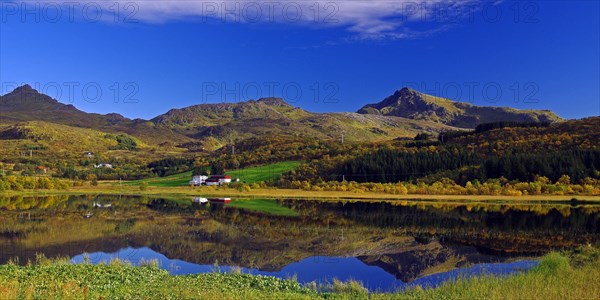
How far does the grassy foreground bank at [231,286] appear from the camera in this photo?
17.9 meters

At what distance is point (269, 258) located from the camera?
3522 cm

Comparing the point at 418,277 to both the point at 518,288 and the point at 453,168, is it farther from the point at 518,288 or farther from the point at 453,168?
the point at 453,168

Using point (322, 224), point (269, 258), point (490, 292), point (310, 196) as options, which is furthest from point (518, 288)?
point (310, 196)

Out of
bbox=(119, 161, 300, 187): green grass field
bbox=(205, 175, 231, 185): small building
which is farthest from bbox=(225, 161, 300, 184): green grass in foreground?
bbox=(205, 175, 231, 185): small building

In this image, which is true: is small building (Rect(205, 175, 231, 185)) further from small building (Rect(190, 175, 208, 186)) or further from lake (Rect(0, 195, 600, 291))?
lake (Rect(0, 195, 600, 291))

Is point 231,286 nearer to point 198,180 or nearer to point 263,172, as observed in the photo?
point 263,172

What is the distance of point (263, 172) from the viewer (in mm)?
146750

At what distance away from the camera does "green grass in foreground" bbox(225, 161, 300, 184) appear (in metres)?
138

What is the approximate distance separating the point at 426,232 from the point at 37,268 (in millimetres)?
33955

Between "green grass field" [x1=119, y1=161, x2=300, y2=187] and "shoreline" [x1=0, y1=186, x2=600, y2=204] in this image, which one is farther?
"green grass field" [x1=119, y1=161, x2=300, y2=187]

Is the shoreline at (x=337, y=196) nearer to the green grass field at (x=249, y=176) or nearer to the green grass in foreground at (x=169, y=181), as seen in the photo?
the green grass in foreground at (x=169, y=181)

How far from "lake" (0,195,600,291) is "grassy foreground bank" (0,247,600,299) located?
11.8 feet

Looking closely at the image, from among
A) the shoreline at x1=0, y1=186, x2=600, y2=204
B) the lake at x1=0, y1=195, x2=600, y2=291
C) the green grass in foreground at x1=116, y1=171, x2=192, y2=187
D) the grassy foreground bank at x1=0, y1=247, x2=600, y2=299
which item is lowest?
the lake at x1=0, y1=195, x2=600, y2=291

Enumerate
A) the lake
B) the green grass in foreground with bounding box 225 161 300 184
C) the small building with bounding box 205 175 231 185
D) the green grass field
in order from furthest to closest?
the green grass field
the small building with bounding box 205 175 231 185
the green grass in foreground with bounding box 225 161 300 184
the lake
